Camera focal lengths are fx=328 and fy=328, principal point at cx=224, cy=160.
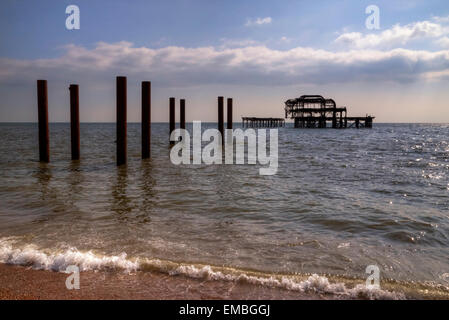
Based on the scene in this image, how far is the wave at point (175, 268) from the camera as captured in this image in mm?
3414

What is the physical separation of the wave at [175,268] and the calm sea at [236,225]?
15 millimetres

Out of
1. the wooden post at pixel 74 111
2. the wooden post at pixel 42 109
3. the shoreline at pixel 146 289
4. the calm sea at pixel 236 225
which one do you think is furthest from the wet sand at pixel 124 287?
the wooden post at pixel 74 111

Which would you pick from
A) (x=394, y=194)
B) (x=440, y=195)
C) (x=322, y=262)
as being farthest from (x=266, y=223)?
(x=440, y=195)

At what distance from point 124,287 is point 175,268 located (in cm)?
64

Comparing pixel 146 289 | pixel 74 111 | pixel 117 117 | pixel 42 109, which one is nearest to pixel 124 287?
pixel 146 289

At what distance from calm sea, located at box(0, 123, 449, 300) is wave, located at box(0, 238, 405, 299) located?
0.05ft

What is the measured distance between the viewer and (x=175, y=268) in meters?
3.80

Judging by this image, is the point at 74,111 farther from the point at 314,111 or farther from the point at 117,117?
the point at 314,111

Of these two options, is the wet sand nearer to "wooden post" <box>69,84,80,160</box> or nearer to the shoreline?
the shoreline

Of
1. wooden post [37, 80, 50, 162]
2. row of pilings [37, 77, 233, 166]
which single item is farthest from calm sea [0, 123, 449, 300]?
wooden post [37, 80, 50, 162]
